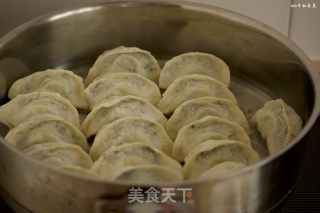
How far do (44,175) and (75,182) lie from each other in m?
0.07

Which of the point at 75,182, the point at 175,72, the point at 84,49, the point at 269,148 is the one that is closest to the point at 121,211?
the point at 75,182

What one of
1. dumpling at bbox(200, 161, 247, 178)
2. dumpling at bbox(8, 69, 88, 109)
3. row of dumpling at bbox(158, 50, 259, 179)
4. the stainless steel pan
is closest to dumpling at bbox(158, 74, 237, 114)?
row of dumpling at bbox(158, 50, 259, 179)

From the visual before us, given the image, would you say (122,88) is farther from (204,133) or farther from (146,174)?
(146,174)

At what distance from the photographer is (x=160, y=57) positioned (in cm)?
148

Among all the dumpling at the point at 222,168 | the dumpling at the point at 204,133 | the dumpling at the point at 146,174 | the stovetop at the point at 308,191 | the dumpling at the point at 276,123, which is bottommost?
the stovetop at the point at 308,191

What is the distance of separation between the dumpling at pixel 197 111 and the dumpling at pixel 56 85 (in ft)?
0.80

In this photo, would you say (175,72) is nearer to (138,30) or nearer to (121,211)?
(138,30)

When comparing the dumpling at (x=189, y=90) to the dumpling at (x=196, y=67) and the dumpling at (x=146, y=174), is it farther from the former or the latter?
the dumpling at (x=146, y=174)

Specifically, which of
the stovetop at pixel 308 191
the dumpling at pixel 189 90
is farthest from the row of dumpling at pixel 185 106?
the stovetop at pixel 308 191

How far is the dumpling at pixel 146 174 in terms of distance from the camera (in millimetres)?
929

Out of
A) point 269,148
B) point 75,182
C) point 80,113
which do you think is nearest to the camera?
point 75,182

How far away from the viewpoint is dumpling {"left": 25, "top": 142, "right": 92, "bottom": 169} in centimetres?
102

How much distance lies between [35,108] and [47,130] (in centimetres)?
10

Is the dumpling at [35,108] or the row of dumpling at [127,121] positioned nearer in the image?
the row of dumpling at [127,121]
